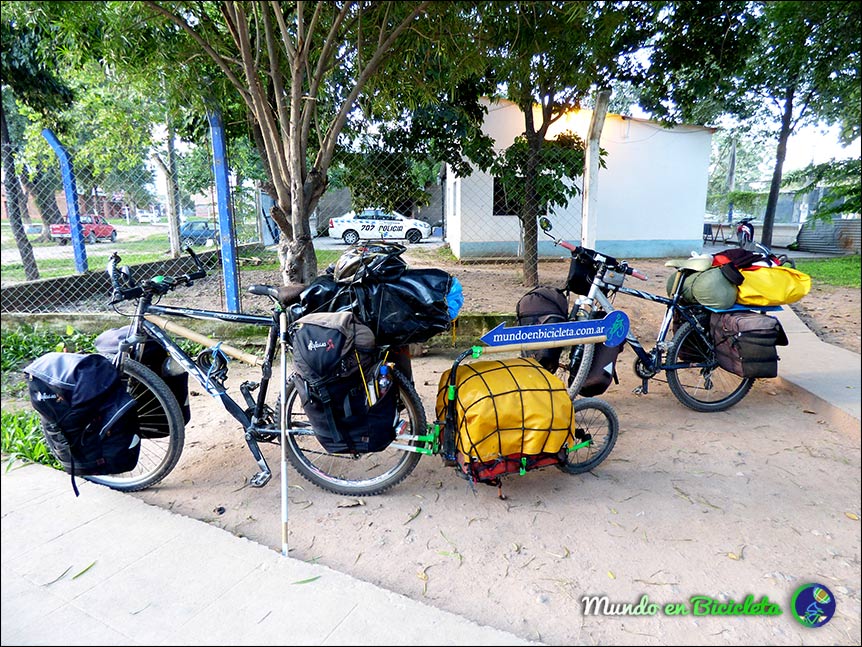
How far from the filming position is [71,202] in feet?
16.1

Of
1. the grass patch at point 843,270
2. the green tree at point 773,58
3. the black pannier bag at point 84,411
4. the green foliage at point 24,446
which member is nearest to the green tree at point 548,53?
the green tree at point 773,58

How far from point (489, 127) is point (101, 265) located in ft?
24.6

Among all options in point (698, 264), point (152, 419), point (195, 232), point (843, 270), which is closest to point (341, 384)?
point (152, 419)

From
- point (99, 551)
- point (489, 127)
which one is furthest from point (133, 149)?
point (99, 551)

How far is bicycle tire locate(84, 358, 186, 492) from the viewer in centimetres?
243

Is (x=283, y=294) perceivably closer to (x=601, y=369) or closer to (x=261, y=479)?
(x=261, y=479)

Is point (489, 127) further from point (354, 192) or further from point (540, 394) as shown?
point (540, 394)

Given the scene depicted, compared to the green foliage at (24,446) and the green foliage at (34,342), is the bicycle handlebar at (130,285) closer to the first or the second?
the green foliage at (34,342)

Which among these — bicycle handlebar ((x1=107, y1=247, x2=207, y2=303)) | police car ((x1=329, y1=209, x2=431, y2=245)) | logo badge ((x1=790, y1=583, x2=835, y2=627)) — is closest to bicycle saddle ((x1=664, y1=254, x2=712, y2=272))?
logo badge ((x1=790, y1=583, x2=835, y2=627))

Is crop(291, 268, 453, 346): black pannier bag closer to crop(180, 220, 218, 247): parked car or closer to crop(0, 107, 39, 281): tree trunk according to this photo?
crop(0, 107, 39, 281): tree trunk

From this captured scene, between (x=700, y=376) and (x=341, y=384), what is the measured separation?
9.04 ft

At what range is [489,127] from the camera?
10297 millimetres

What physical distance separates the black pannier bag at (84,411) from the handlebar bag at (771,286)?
11.4ft

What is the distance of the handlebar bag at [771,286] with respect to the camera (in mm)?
2970
